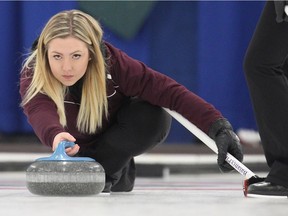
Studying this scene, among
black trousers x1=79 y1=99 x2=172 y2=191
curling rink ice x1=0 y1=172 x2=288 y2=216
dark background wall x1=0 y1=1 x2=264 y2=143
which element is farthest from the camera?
dark background wall x1=0 y1=1 x2=264 y2=143

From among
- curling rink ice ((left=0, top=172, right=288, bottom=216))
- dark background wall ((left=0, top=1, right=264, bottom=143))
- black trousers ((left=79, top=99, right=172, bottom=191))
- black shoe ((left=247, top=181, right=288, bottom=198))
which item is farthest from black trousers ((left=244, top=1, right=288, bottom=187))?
dark background wall ((left=0, top=1, right=264, bottom=143))

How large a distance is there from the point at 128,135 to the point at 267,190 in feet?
1.50

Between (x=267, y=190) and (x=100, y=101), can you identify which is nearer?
(x=267, y=190)

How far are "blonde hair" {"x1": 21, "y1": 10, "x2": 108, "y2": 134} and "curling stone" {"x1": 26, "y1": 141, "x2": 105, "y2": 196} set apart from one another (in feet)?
0.78

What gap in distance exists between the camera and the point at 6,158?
3.26m

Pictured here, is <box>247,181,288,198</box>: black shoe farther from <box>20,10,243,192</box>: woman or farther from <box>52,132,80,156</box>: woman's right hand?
<box>52,132,80,156</box>: woman's right hand

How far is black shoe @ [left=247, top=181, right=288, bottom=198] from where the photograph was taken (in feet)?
5.34

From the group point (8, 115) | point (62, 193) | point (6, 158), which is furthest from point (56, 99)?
point (8, 115)

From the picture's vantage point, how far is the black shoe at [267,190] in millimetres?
1628

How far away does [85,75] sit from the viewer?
180 cm

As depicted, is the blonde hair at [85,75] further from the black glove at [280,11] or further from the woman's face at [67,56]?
the black glove at [280,11]

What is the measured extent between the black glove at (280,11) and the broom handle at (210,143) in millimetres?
372

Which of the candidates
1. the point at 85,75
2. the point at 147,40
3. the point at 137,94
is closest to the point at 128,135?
the point at 137,94

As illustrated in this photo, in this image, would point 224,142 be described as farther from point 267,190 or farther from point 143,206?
point 143,206
